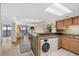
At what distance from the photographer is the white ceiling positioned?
46.7 inches

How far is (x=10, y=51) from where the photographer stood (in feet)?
4.05

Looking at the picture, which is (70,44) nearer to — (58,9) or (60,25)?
(60,25)

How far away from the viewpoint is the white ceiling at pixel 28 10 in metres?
1.19

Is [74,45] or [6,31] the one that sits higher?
[6,31]

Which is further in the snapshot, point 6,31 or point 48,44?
point 48,44

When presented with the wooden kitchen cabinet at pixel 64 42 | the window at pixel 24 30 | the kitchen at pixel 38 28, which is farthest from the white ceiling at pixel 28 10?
the wooden kitchen cabinet at pixel 64 42

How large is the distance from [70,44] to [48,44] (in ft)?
1.18

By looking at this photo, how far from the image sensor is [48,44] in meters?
1.43

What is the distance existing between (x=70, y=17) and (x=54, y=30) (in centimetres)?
31

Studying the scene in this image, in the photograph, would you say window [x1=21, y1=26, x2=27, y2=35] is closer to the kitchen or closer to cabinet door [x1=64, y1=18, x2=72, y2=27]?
the kitchen

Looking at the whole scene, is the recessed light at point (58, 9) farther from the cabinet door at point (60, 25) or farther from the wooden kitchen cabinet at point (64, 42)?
the wooden kitchen cabinet at point (64, 42)

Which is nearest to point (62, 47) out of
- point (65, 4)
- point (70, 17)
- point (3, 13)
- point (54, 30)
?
point (54, 30)

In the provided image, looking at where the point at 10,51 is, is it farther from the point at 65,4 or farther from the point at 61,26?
the point at 65,4

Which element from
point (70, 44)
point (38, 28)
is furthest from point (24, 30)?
point (70, 44)
